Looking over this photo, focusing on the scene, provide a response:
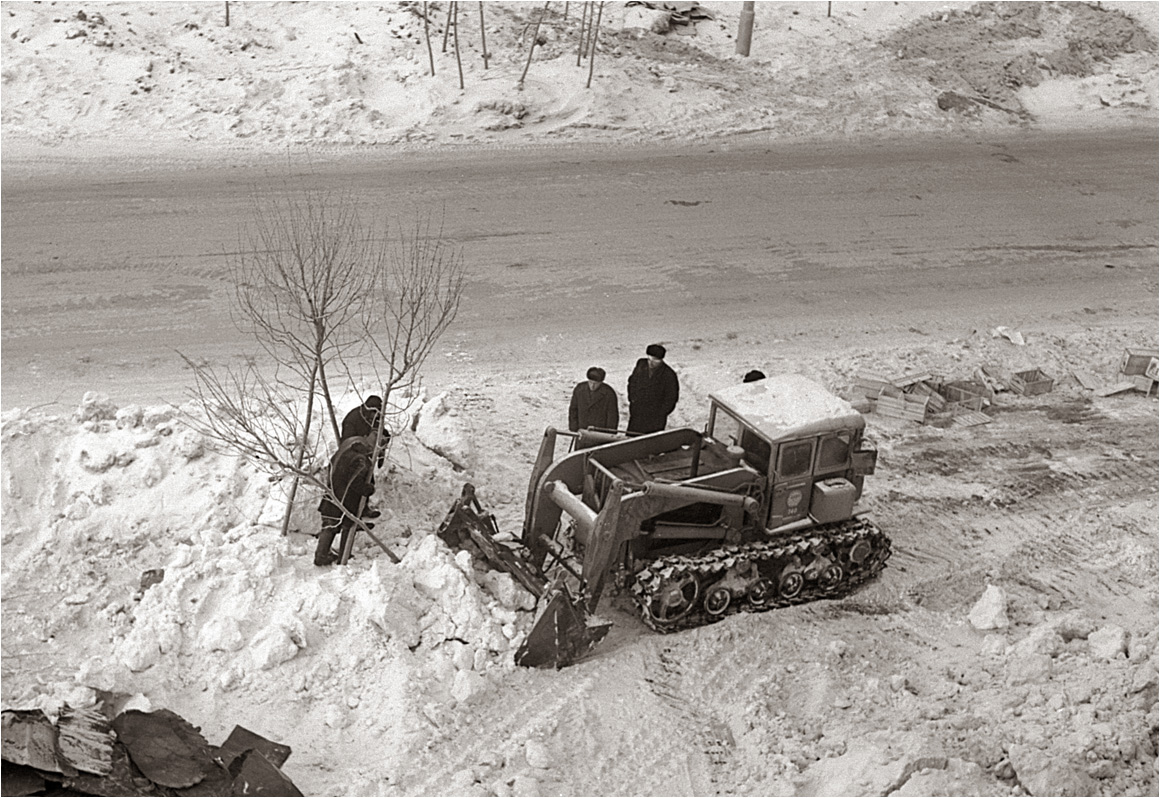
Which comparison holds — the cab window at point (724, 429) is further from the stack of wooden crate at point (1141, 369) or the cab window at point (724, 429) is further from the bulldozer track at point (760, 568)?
the stack of wooden crate at point (1141, 369)

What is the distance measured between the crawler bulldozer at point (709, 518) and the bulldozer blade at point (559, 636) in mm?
29

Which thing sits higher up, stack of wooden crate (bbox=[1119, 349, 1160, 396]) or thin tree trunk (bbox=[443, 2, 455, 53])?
thin tree trunk (bbox=[443, 2, 455, 53])

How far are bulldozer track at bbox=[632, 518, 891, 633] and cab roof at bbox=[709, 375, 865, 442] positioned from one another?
0.94m

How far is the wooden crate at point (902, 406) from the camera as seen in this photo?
44.1 feet

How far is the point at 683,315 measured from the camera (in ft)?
51.8

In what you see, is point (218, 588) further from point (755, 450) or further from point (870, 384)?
point (870, 384)

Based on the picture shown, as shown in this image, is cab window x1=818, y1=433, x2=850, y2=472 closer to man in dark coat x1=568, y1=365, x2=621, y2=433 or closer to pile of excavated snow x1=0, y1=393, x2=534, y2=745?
man in dark coat x1=568, y1=365, x2=621, y2=433

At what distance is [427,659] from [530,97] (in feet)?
51.4

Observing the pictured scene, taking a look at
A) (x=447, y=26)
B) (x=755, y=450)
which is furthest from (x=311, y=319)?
(x=447, y=26)

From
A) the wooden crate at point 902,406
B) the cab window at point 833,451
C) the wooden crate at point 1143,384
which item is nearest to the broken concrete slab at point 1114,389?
the wooden crate at point 1143,384

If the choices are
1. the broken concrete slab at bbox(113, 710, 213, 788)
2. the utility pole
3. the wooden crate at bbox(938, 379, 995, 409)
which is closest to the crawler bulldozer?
the broken concrete slab at bbox(113, 710, 213, 788)

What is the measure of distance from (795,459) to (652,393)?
1.89 metres

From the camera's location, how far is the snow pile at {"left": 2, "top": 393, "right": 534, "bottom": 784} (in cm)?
862

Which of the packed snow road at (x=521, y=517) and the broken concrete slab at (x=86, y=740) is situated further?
the packed snow road at (x=521, y=517)
